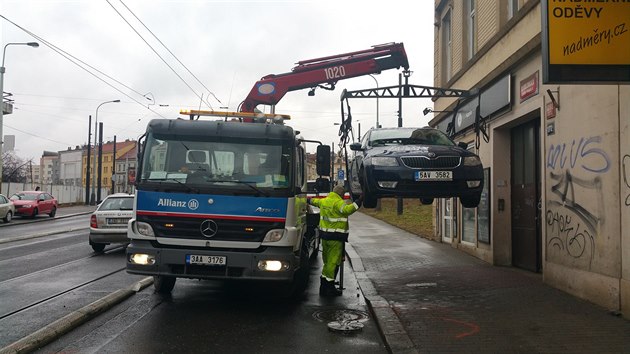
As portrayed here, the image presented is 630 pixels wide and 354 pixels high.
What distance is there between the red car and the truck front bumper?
23.8 m

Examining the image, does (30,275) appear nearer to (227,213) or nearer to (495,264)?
(227,213)

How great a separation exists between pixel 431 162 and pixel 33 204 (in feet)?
83.1

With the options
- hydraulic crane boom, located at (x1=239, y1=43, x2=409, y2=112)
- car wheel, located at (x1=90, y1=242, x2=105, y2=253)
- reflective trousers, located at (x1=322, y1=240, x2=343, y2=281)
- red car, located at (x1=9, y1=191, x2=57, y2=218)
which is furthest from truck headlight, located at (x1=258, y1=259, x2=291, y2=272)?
red car, located at (x1=9, y1=191, x2=57, y2=218)

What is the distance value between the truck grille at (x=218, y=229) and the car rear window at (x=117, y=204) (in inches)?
274

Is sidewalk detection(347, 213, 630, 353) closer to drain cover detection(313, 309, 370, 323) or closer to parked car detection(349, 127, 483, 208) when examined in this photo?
drain cover detection(313, 309, 370, 323)

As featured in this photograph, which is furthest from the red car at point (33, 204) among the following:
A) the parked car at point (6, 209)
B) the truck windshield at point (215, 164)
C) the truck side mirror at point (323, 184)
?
the truck side mirror at point (323, 184)

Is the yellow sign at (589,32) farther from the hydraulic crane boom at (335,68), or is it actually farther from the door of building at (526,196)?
the hydraulic crane boom at (335,68)

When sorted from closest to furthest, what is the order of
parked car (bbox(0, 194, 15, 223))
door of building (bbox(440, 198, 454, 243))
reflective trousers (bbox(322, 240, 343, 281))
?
reflective trousers (bbox(322, 240, 343, 281)) → door of building (bbox(440, 198, 454, 243)) → parked car (bbox(0, 194, 15, 223))

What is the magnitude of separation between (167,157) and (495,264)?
7383 millimetres

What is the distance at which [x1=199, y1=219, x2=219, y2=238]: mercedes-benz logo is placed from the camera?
6.51m

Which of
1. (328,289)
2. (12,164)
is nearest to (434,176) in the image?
(328,289)

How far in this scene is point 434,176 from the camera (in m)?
7.77

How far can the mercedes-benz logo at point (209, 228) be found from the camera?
6.51 meters

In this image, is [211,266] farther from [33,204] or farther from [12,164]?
[12,164]
